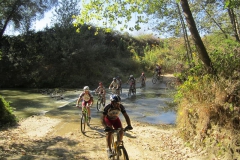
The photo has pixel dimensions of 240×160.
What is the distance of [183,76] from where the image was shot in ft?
32.6

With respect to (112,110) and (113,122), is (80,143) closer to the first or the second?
(113,122)

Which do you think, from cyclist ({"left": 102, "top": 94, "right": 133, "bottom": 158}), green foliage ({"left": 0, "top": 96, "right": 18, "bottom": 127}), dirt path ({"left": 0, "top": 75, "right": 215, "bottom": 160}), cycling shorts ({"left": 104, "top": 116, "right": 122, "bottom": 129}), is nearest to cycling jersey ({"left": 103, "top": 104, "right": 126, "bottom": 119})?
cyclist ({"left": 102, "top": 94, "right": 133, "bottom": 158})

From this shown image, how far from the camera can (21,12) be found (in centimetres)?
3014

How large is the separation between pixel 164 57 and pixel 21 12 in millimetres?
22335

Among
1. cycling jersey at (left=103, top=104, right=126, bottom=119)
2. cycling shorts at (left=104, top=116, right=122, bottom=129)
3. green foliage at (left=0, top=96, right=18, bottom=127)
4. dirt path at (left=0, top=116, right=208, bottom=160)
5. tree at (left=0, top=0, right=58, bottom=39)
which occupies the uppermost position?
tree at (left=0, top=0, right=58, bottom=39)

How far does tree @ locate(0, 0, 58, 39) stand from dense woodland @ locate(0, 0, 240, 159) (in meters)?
0.12

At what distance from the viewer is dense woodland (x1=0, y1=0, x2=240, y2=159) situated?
704cm

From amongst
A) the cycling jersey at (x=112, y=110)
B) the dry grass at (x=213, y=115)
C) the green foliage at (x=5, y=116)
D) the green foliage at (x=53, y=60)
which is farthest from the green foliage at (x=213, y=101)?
the green foliage at (x=53, y=60)

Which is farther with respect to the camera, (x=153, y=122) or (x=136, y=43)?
(x=136, y=43)

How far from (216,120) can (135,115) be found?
8.09 metres

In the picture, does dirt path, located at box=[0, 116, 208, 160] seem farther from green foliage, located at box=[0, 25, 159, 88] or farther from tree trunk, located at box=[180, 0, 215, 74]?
green foliage, located at box=[0, 25, 159, 88]

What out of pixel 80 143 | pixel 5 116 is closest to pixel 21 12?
pixel 5 116

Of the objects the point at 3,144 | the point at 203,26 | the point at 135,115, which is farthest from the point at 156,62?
the point at 3,144

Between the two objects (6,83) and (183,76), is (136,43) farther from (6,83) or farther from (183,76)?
(183,76)
